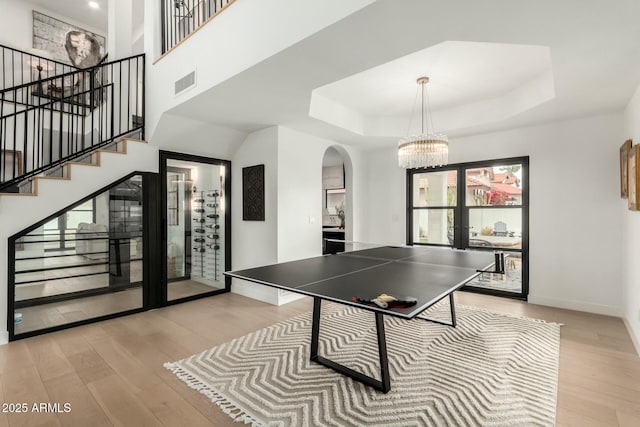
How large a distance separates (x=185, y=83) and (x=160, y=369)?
2.87 m

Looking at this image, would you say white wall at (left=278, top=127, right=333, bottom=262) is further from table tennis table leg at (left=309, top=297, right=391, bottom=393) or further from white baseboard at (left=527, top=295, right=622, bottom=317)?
white baseboard at (left=527, top=295, right=622, bottom=317)

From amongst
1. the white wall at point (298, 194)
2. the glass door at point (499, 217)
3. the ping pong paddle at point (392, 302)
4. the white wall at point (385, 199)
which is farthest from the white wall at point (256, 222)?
the glass door at point (499, 217)

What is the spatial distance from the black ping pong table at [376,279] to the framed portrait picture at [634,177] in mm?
1282

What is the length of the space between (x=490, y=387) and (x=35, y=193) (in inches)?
179

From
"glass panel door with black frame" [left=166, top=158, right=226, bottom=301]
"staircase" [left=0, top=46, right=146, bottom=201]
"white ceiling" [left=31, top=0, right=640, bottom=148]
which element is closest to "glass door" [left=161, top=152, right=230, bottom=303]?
"glass panel door with black frame" [left=166, top=158, right=226, bottom=301]

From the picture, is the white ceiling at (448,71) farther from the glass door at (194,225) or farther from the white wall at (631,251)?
the glass door at (194,225)

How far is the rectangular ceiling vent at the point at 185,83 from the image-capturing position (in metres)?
3.23

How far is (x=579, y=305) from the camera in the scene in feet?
12.7

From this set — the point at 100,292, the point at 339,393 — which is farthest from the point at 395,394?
the point at 100,292

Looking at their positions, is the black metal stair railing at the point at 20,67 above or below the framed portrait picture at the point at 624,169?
above

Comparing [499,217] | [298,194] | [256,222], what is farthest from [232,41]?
[499,217]

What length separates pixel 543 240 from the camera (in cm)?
418

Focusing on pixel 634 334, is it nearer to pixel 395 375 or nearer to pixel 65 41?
pixel 395 375

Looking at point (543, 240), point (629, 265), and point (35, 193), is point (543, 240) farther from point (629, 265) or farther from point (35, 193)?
point (35, 193)
